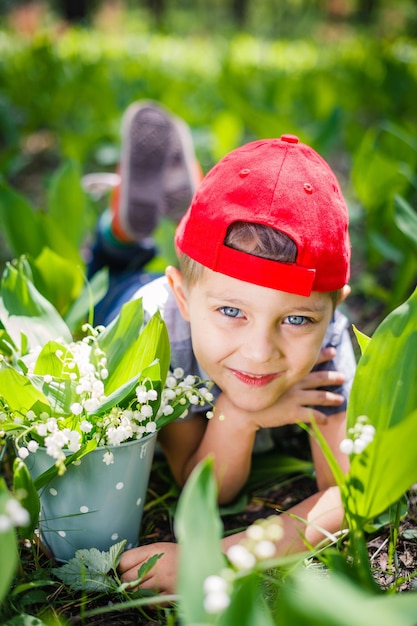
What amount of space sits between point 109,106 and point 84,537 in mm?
3321

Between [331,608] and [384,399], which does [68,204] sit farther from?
[331,608]

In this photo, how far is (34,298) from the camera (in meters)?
1.56

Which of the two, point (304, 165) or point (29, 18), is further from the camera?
point (29, 18)

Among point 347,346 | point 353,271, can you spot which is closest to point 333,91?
point 353,271

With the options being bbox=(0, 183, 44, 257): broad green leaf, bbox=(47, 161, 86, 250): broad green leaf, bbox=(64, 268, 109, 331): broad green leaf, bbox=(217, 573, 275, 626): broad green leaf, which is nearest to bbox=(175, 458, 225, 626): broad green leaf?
bbox=(217, 573, 275, 626): broad green leaf

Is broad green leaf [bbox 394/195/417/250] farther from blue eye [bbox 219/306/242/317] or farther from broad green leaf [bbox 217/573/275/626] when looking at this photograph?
broad green leaf [bbox 217/573/275/626]

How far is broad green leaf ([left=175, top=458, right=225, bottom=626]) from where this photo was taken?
0.83m

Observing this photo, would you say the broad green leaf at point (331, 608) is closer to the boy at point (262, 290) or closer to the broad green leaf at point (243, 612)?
the broad green leaf at point (243, 612)

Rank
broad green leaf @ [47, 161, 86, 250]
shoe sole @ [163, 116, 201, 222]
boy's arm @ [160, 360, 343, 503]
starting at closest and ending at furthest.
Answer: boy's arm @ [160, 360, 343, 503], broad green leaf @ [47, 161, 86, 250], shoe sole @ [163, 116, 201, 222]

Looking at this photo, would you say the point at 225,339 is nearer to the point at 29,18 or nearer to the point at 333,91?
the point at 333,91

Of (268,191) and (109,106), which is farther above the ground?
(268,191)

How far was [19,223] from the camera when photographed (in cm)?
208

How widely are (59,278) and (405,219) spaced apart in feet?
3.14

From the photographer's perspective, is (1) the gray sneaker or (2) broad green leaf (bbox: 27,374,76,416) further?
(1) the gray sneaker
